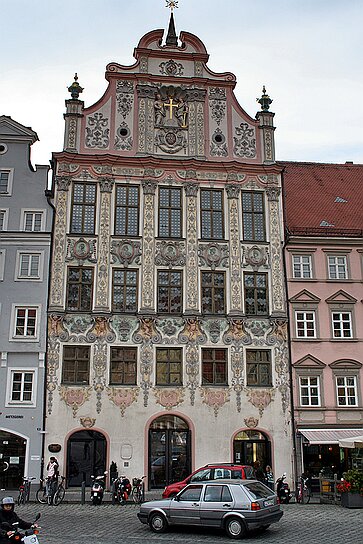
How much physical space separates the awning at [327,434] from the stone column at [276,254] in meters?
5.73

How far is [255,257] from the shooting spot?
3127cm

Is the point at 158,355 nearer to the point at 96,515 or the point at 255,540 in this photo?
the point at 96,515

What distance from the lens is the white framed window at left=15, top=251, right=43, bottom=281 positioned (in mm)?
29641

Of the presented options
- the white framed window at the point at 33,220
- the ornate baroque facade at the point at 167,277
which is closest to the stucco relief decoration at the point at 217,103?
the ornate baroque facade at the point at 167,277

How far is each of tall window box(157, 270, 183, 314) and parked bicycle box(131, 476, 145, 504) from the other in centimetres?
809

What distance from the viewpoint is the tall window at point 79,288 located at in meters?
29.6

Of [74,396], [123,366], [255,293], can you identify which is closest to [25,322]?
[74,396]

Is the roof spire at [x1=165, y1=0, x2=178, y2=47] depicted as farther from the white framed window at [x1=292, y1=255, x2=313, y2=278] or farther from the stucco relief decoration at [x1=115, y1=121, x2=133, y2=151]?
the white framed window at [x1=292, y1=255, x2=313, y2=278]

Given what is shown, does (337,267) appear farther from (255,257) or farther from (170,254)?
(170,254)

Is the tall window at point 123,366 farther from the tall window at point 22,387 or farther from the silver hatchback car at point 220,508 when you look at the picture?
the silver hatchback car at point 220,508

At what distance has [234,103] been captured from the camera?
111 ft

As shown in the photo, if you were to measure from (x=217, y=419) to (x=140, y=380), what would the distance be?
402cm

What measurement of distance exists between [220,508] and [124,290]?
14970 mm

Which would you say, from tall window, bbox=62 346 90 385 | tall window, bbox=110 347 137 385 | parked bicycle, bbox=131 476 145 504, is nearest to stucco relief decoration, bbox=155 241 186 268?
tall window, bbox=110 347 137 385
